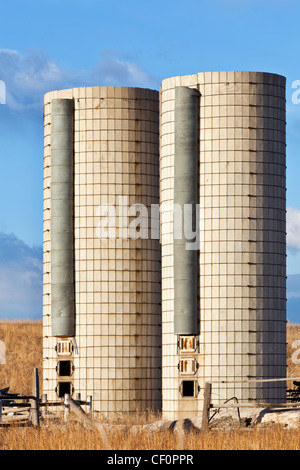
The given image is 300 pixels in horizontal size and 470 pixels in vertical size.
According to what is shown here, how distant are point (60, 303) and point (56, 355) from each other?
7.49 ft

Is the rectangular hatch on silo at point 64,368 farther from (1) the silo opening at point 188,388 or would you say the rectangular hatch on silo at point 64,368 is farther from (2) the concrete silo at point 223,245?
(1) the silo opening at point 188,388

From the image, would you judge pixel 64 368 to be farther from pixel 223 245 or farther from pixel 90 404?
pixel 223 245

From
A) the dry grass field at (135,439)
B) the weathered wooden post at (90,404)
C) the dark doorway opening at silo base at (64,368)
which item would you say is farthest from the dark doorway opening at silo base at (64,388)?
the dry grass field at (135,439)

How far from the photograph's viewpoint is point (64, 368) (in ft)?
136

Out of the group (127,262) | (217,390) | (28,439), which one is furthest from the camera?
(127,262)

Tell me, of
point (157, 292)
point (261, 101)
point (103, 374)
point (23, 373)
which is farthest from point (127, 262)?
point (23, 373)

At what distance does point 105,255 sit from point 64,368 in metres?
5.12

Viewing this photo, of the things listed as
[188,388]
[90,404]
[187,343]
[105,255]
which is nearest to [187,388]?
[188,388]

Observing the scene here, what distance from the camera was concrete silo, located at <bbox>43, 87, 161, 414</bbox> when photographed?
40.8 meters

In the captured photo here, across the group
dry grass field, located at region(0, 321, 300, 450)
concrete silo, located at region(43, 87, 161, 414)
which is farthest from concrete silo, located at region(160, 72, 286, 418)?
dry grass field, located at region(0, 321, 300, 450)

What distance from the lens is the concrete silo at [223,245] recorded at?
38594 millimetres

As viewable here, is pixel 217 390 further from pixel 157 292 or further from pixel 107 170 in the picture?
pixel 107 170

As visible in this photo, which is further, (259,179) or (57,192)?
(57,192)

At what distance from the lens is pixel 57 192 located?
41.6 m
